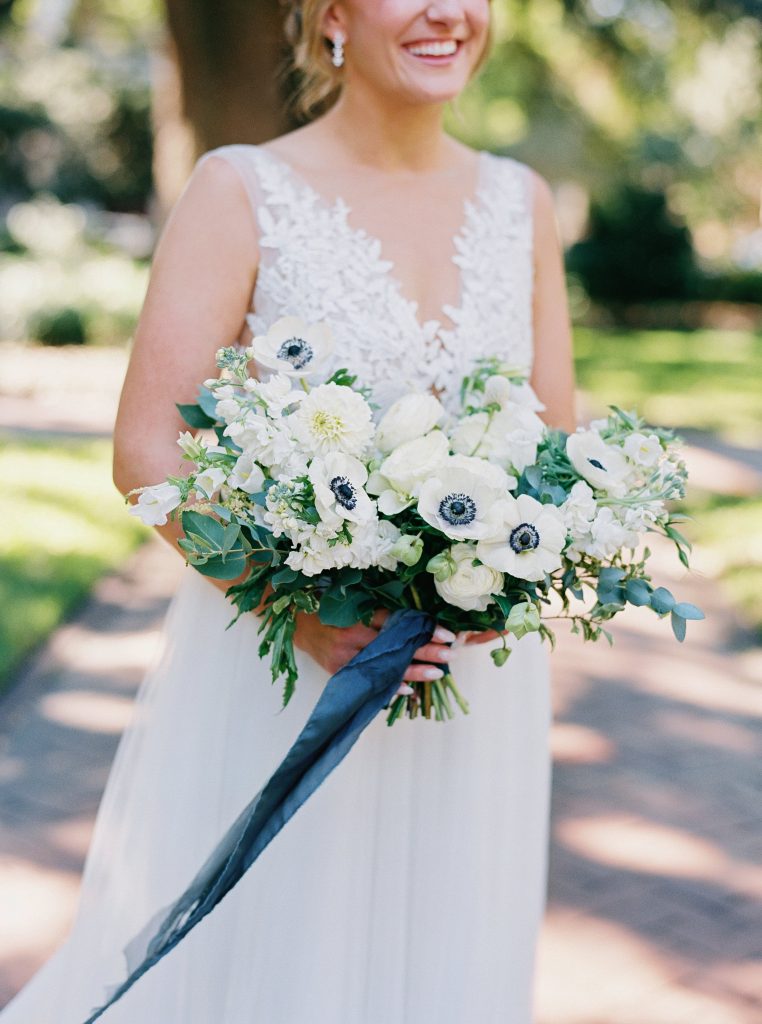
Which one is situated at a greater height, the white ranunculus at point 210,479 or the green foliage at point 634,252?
the green foliage at point 634,252

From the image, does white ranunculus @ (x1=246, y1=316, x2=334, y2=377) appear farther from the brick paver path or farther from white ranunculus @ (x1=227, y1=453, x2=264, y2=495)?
the brick paver path

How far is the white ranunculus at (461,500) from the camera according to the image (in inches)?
71.1

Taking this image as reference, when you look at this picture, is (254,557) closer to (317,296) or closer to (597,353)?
(317,296)

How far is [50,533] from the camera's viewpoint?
740 cm

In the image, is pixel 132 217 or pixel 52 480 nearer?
pixel 52 480

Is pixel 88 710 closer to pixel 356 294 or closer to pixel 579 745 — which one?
pixel 579 745

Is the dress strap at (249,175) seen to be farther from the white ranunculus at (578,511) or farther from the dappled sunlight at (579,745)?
the dappled sunlight at (579,745)

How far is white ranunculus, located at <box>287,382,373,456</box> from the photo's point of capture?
5.94 feet

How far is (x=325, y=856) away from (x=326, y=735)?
0.49 metres

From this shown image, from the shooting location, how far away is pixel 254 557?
1930 mm

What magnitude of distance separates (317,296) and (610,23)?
34.5 feet

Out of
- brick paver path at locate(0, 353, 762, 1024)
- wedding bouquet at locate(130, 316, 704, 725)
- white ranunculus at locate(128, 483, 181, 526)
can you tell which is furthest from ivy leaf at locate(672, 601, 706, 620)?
brick paver path at locate(0, 353, 762, 1024)

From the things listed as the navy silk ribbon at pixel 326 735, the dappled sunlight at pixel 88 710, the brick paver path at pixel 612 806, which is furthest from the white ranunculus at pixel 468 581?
the dappled sunlight at pixel 88 710

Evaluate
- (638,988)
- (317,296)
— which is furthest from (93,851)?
(638,988)
